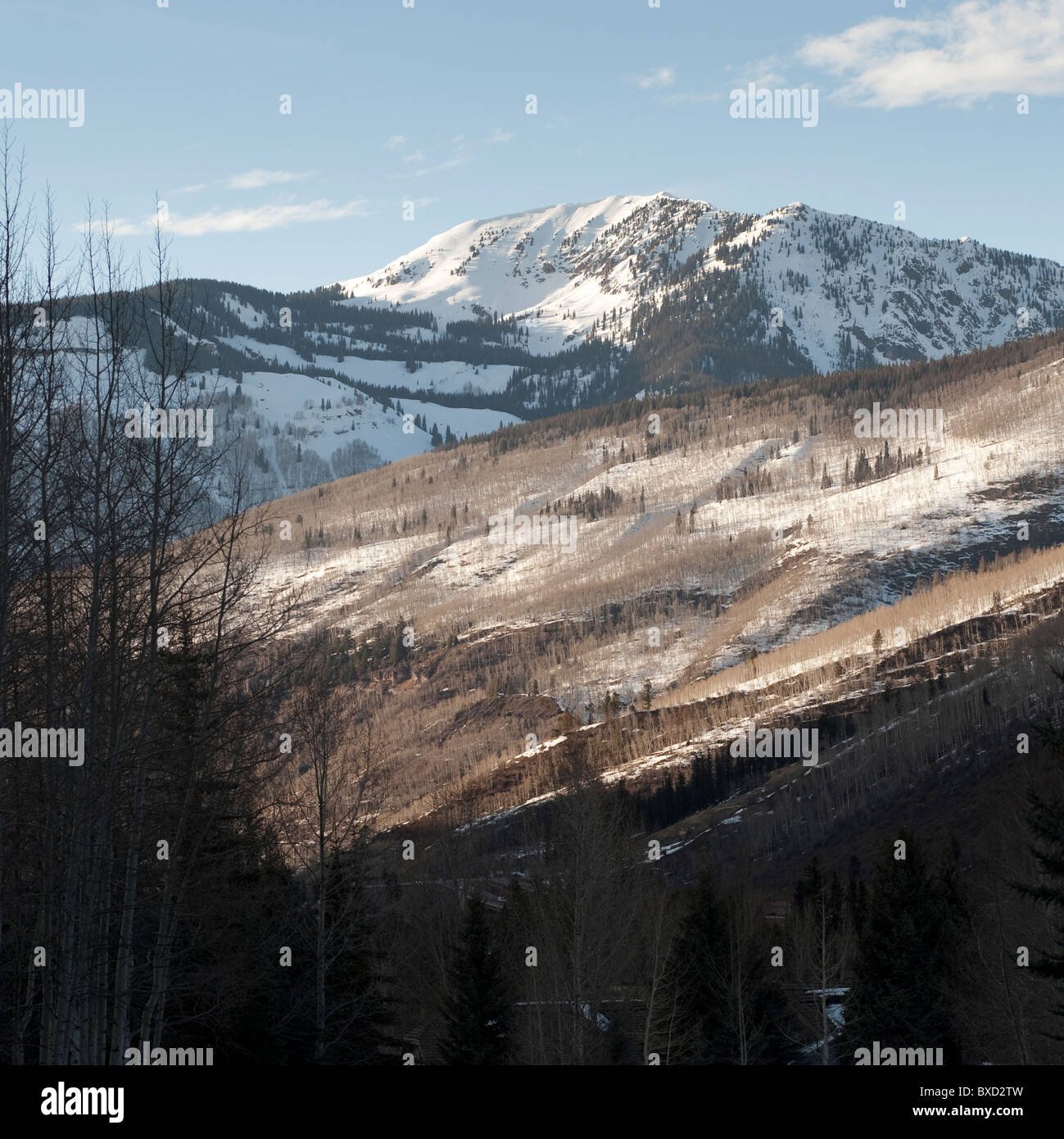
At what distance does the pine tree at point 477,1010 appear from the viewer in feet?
141

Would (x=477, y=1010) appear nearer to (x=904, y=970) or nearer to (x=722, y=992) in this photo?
(x=722, y=992)

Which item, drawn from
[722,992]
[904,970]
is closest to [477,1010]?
[722,992]

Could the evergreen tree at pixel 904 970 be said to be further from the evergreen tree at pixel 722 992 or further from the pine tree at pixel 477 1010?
the pine tree at pixel 477 1010

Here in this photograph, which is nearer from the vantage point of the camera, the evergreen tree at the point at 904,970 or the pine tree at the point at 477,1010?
the pine tree at the point at 477,1010

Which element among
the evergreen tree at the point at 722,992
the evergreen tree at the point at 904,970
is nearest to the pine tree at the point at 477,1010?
the evergreen tree at the point at 722,992

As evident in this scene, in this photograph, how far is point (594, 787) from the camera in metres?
47.0

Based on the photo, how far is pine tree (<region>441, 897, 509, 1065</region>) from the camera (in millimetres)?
42844

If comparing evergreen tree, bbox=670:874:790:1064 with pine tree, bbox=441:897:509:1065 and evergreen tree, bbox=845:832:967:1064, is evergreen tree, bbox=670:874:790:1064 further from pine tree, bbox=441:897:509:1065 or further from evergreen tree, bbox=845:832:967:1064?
pine tree, bbox=441:897:509:1065

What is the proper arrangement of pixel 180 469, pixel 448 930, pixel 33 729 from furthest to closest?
1. pixel 448 930
2. pixel 180 469
3. pixel 33 729

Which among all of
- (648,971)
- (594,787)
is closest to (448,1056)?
(648,971)
